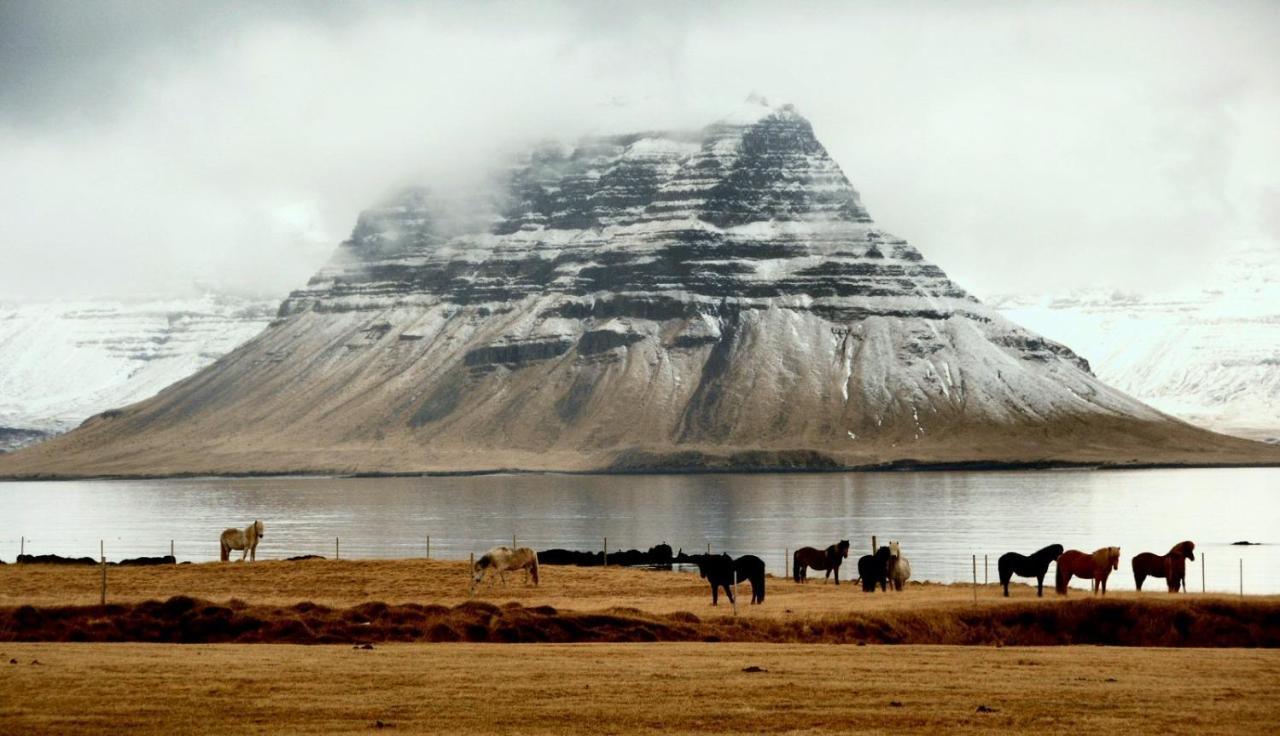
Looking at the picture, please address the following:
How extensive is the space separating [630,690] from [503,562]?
30.9 metres

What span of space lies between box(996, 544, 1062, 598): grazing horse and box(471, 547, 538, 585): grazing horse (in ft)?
57.6

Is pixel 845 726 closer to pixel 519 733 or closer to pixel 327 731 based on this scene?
pixel 519 733

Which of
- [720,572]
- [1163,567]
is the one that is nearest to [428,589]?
[720,572]

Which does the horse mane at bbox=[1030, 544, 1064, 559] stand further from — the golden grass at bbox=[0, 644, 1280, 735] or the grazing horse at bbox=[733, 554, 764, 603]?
the golden grass at bbox=[0, 644, 1280, 735]

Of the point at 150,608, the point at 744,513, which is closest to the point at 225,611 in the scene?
the point at 150,608

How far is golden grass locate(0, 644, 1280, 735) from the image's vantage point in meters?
33.2

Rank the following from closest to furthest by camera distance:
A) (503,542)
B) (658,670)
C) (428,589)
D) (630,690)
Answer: (630,690)
(658,670)
(428,589)
(503,542)

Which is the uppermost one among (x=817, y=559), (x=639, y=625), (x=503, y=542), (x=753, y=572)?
(x=503, y=542)

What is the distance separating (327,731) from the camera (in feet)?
107

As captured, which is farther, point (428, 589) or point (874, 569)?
point (428, 589)

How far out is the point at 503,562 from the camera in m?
67.2

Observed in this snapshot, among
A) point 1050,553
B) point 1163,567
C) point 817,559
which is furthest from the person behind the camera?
point 817,559

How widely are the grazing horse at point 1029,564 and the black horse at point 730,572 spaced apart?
8.42 metres

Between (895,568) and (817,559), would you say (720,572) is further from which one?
(817,559)
